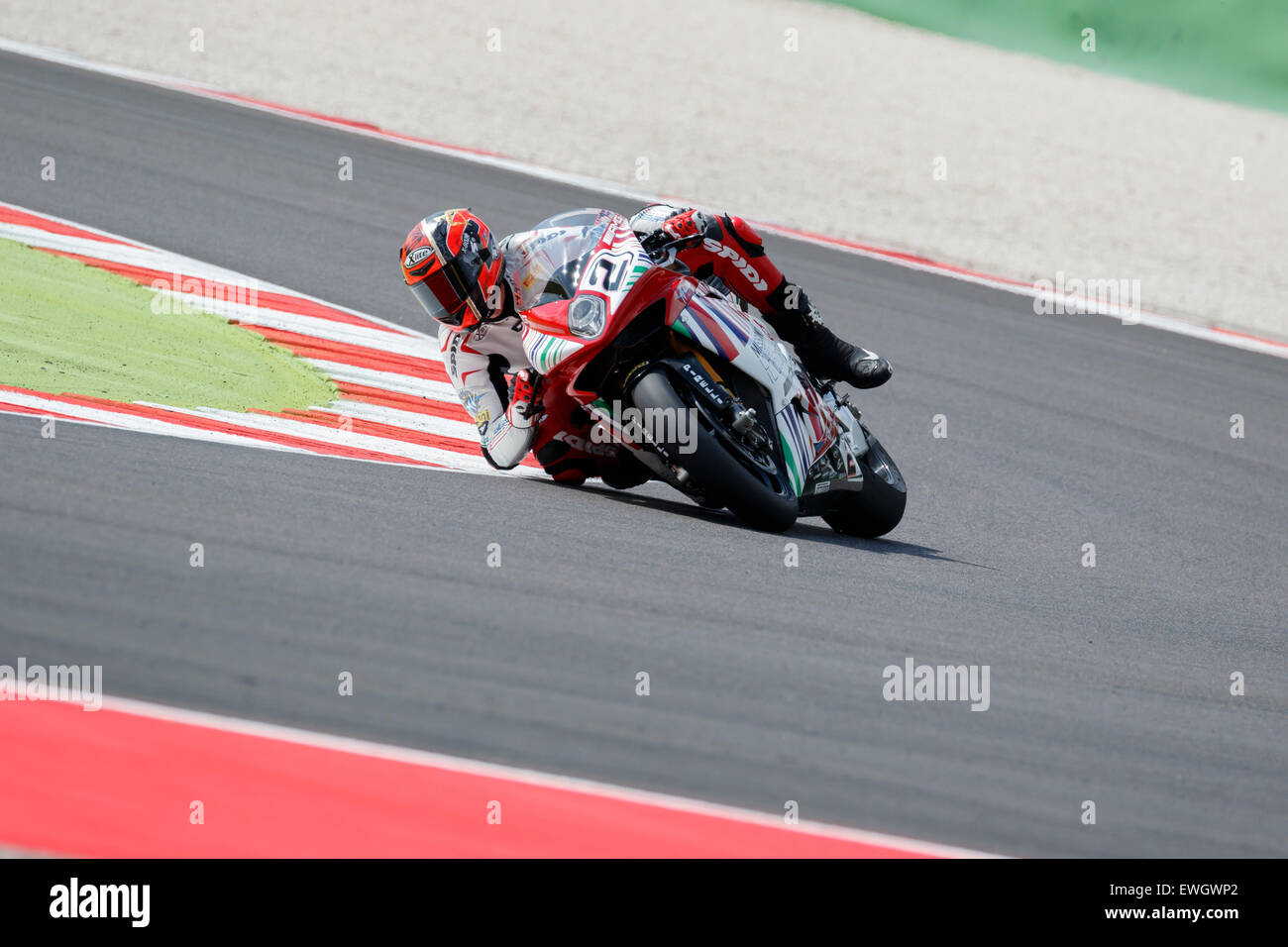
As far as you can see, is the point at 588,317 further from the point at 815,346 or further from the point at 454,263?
the point at 815,346

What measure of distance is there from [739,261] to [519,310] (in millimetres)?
1058

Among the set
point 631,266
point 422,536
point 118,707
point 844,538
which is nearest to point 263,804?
point 118,707

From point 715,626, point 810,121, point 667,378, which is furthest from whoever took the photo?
point 810,121

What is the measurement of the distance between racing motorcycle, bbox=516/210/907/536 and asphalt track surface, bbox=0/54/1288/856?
271 millimetres

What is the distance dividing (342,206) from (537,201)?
5.62 ft

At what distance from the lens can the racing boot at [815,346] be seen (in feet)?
22.3

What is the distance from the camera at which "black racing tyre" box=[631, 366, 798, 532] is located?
5.72 meters

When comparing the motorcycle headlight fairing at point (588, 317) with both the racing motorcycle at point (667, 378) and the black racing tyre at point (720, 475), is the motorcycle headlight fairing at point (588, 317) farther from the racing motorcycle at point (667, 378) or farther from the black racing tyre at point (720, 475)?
the black racing tyre at point (720, 475)

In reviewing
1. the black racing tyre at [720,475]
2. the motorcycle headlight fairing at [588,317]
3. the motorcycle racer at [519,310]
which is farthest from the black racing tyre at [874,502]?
the motorcycle headlight fairing at [588,317]

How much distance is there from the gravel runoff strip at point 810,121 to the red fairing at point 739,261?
679 centimetres

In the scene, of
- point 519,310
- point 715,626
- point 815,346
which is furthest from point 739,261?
point 715,626

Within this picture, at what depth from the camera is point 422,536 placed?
539 centimetres

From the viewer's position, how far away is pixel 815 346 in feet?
22.5
